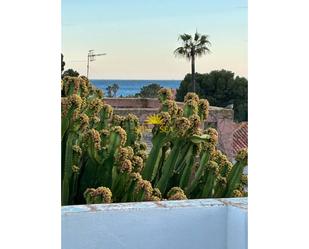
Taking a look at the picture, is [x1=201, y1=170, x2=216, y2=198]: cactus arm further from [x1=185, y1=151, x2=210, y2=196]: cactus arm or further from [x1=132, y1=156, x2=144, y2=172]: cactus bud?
[x1=132, y1=156, x2=144, y2=172]: cactus bud

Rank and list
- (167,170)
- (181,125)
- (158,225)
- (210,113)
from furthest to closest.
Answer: (210,113) < (167,170) < (181,125) < (158,225)

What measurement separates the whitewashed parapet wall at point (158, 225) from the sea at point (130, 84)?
136 centimetres

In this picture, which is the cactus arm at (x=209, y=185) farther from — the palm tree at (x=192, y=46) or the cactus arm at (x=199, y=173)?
the palm tree at (x=192, y=46)

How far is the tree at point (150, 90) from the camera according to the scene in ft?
12.9

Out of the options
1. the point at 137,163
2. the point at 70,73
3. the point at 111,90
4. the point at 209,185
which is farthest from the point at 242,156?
the point at 70,73

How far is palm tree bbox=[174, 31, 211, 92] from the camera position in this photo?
12.6ft

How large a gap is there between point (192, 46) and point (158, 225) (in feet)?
5.18

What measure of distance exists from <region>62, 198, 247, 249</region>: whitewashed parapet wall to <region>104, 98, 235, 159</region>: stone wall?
1378 millimetres

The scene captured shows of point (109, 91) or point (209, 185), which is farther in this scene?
point (209, 185)

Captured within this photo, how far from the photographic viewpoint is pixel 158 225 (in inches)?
101

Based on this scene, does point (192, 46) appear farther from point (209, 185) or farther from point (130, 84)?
point (209, 185)

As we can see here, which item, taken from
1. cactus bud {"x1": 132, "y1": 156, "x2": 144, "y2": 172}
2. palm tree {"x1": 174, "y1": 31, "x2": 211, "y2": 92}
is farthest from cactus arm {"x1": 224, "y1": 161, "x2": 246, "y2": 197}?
palm tree {"x1": 174, "y1": 31, "x2": 211, "y2": 92}

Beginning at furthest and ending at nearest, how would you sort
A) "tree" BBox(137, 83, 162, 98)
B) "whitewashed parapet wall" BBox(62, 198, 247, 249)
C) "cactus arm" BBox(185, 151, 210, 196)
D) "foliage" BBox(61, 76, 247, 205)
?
"cactus arm" BBox(185, 151, 210, 196) < "tree" BBox(137, 83, 162, 98) < "foliage" BBox(61, 76, 247, 205) < "whitewashed parapet wall" BBox(62, 198, 247, 249)
